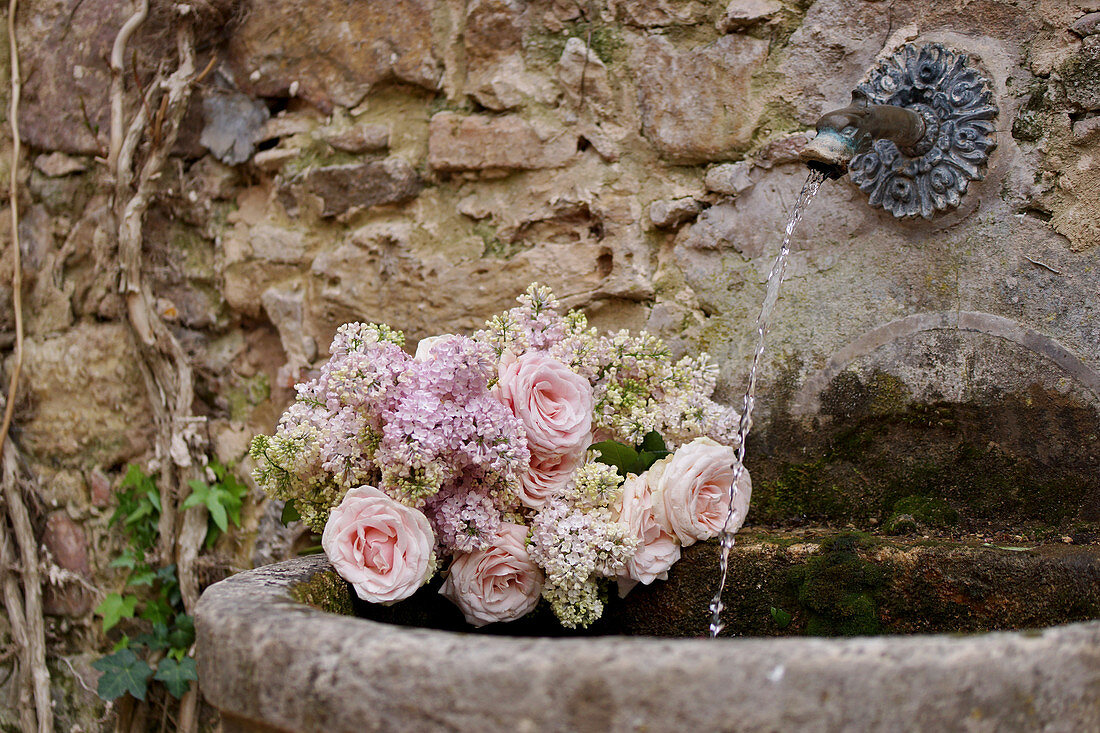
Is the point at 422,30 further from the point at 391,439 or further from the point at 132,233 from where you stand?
the point at 391,439

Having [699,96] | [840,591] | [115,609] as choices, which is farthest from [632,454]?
[115,609]

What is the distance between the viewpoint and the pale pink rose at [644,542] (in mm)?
1288

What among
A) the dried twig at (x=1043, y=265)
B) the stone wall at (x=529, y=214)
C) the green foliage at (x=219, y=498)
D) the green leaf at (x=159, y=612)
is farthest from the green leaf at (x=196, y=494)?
the dried twig at (x=1043, y=265)

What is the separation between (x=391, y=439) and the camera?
118cm

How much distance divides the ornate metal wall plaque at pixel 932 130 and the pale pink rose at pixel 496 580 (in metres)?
0.91

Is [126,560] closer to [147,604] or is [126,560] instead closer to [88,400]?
[147,604]

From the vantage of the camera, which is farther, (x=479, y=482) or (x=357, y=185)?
(x=357, y=185)

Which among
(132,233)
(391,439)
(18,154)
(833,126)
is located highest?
(833,126)

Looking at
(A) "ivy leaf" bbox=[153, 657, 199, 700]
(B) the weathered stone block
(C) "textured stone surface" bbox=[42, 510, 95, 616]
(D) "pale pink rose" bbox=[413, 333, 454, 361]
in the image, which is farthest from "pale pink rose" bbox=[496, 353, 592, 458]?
(C) "textured stone surface" bbox=[42, 510, 95, 616]

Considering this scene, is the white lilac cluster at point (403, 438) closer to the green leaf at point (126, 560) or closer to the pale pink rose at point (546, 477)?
the pale pink rose at point (546, 477)

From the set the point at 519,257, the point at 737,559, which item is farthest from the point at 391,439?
the point at 519,257

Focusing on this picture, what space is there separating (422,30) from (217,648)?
4.63ft

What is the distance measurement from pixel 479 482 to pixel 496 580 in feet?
0.50

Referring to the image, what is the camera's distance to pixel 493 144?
1781 millimetres
